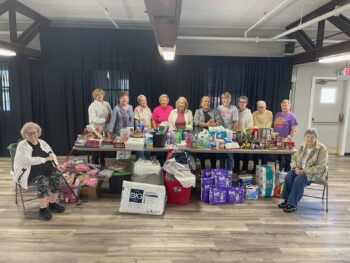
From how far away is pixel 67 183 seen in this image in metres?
3.54

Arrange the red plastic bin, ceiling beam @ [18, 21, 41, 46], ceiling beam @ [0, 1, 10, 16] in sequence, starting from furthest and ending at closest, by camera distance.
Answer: ceiling beam @ [18, 21, 41, 46] < ceiling beam @ [0, 1, 10, 16] < the red plastic bin

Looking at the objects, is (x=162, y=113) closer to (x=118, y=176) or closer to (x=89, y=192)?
(x=118, y=176)

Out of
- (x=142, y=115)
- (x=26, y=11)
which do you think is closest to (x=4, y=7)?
(x=26, y=11)

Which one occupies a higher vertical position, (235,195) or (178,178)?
(178,178)

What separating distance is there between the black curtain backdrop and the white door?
1.10 metres

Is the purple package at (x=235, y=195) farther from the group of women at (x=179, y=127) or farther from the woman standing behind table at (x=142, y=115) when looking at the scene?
the woman standing behind table at (x=142, y=115)

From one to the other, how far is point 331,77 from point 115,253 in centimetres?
615

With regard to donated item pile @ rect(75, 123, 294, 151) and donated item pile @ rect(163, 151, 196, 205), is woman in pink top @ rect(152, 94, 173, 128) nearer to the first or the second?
donated item pile @ rect(75, 123, 294, 151)

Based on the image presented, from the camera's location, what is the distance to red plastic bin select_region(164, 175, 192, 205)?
3631 millimetres

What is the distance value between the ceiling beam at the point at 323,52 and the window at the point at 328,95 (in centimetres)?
155

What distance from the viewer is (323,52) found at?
418 cm

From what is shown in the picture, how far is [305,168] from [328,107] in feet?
12.5

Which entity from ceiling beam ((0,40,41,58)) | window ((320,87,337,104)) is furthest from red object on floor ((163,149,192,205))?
window ((320,87,337,104))

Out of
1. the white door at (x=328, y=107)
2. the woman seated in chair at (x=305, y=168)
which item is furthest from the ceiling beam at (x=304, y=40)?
the woman seated in chair at (x=305, y=168)
